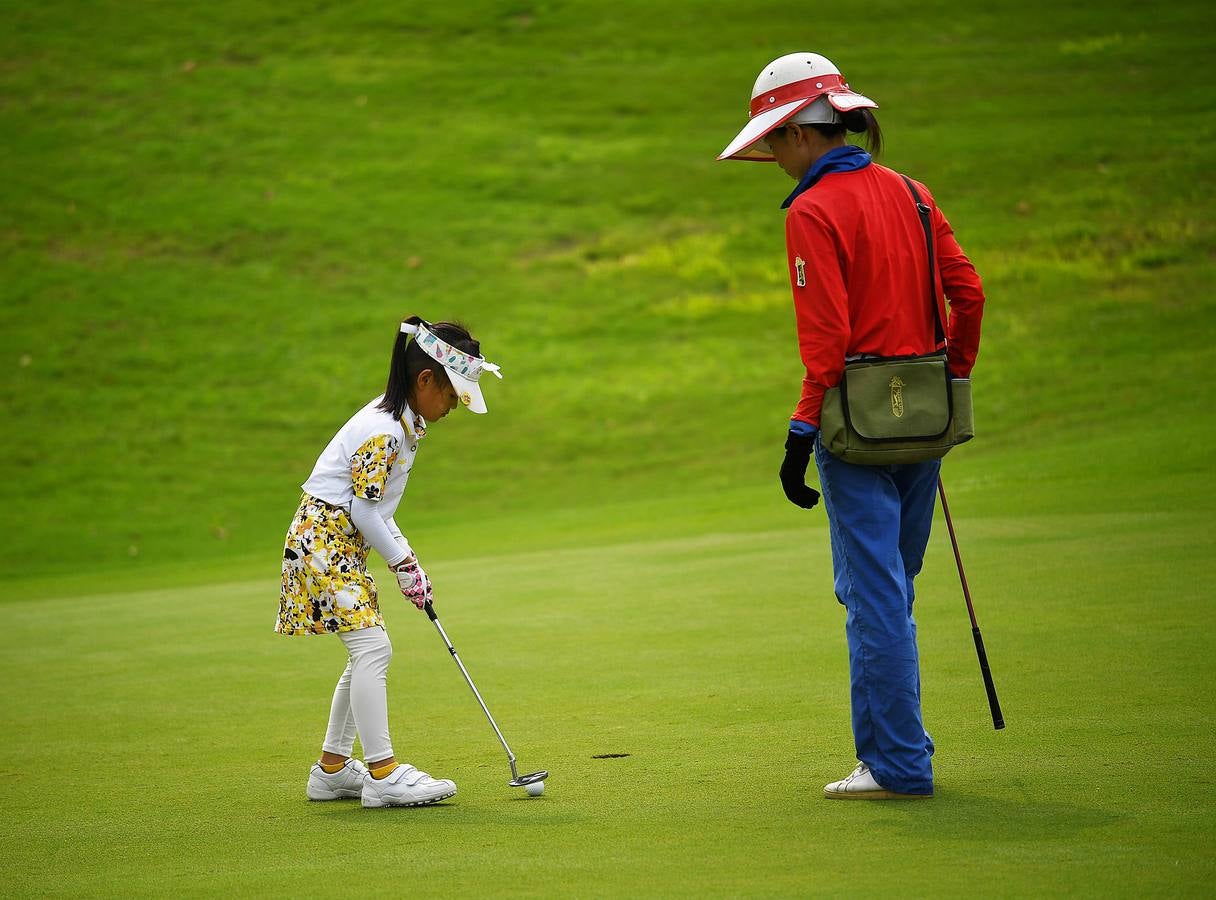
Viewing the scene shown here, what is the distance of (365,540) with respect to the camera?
16.6ft

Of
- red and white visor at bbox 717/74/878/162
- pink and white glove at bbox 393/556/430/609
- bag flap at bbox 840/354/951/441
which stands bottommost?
pink and white glove at bbox 393/556/430/609

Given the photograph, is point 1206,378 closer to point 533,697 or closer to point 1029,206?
point 1029,206

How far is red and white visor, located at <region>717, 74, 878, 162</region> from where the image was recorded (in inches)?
179

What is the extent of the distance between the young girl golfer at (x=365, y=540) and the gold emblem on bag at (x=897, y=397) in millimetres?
1398

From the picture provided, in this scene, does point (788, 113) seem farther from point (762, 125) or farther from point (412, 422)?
point (412, 422)

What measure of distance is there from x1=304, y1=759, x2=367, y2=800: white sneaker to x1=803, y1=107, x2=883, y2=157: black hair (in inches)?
104

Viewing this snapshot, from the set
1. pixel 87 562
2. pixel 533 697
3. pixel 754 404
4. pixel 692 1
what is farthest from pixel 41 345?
pixel 533 697

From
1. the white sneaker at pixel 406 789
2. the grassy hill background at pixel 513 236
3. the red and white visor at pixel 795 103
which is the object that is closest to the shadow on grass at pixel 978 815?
the white sneaker at pixel 406 789

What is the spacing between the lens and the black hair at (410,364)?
4.99 metres

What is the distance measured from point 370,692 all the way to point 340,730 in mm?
289

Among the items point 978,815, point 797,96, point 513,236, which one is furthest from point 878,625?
point 513,236

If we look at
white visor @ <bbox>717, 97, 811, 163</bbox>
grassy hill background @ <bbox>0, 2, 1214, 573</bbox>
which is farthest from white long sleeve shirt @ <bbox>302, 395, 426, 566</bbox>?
grassy hill background @ <bbox>0, 2, 1214, 573</bbox>

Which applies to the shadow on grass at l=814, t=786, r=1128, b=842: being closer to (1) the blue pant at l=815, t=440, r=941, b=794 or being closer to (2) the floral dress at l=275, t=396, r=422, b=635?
(1) the blue pant at l=815, t=440, r=941, b=794

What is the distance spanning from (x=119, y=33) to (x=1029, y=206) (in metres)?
19.6
